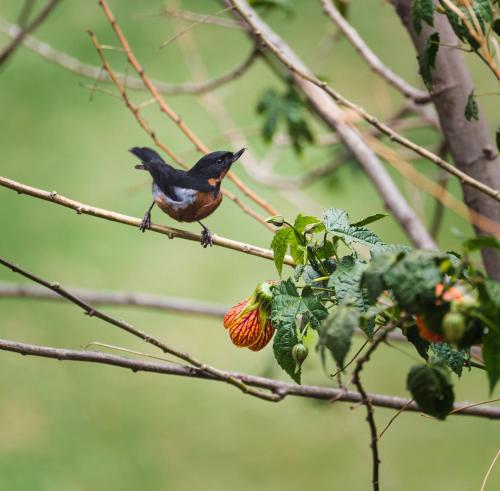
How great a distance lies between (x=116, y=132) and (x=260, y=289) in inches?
135

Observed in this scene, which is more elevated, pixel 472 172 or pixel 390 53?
pixel 390 53

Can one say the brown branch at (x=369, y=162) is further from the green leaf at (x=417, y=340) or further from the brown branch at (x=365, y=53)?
the green leaf at (x=417, y=340)

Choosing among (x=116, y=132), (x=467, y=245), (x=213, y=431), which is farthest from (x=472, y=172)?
(x=116, y=132)

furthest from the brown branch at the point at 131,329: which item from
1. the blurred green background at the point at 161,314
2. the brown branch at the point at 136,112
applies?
the blurred green background at the point at 161,314

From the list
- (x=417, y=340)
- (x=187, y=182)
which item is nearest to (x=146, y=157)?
(x=187, y=182)

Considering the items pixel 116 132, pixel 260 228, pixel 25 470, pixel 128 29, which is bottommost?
pixel 25 470

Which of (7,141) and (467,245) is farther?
(7,141)

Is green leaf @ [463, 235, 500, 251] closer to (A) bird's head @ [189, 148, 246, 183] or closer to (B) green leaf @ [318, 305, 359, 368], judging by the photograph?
(B) green leaf @ [318, 305, 359, 368]

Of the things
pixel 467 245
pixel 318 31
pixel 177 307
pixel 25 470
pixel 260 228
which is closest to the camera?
pixel 467 245

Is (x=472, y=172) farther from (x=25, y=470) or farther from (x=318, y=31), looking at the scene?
(x=318, y=31)

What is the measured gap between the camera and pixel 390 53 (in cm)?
418

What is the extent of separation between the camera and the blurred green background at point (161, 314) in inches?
111

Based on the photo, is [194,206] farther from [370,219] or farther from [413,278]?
[413,278]

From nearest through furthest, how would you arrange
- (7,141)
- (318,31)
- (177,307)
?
(177,307) < (7,141) < (318,31)
